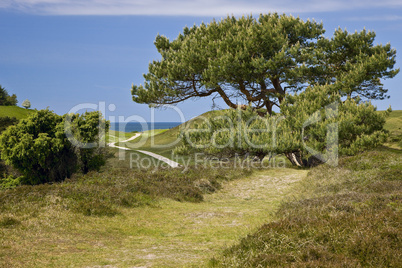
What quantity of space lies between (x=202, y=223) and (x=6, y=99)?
95.4 m

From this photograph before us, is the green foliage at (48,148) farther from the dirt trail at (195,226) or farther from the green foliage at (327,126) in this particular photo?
the dirt trail at (195,226)

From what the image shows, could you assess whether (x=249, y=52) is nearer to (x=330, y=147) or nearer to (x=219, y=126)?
(x=219, y=126)

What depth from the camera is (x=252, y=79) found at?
30.4m

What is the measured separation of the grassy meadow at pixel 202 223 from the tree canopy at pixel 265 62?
1197cm

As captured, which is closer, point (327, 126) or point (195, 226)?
point (195, 226)

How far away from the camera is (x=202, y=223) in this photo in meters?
12.3

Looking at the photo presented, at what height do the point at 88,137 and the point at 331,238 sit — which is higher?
the point at 88,137

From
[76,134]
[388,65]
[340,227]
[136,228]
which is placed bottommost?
[136,228]

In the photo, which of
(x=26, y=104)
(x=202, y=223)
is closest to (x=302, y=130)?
(x=202, y=223)

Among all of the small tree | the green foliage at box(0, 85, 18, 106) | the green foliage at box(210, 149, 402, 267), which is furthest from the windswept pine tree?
the small tree

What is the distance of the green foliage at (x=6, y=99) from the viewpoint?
9119cm

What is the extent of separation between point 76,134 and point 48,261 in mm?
29632

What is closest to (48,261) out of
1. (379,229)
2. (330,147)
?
(379,229)

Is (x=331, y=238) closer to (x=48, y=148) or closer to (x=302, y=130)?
(x=302, y=130)
